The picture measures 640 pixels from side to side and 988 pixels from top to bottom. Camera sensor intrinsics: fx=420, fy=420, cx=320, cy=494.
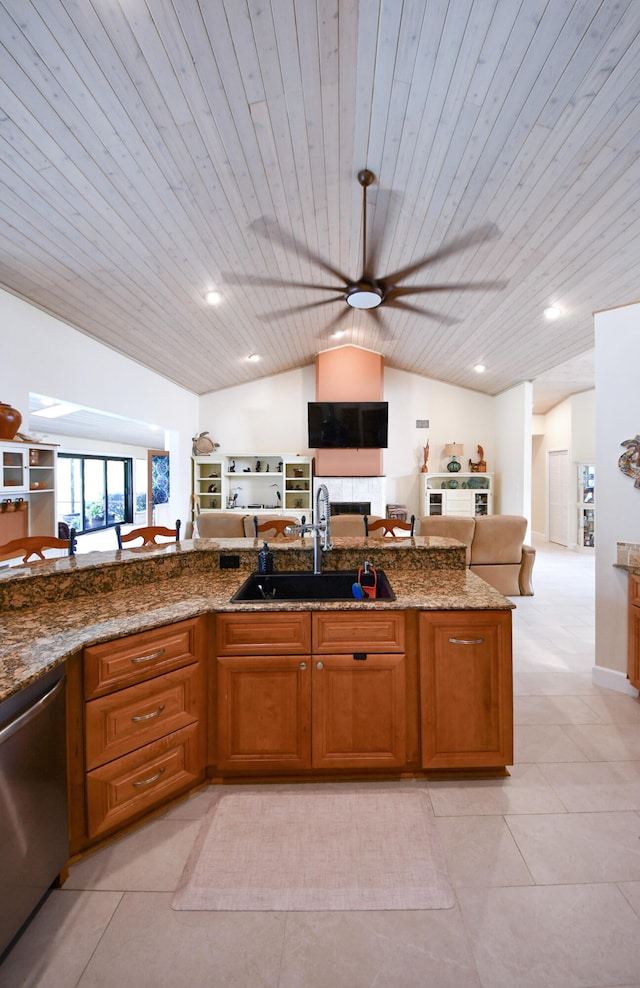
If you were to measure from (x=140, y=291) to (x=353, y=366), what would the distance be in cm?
422

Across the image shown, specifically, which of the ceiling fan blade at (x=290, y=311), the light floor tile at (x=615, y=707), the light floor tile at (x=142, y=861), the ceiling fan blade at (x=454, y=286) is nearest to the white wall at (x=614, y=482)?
the light floor tile at (x=615, y=707)

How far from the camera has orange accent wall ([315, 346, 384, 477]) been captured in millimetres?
7348

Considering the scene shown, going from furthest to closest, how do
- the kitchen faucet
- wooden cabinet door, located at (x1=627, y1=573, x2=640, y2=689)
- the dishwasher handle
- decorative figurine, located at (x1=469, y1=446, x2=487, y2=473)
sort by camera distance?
1. decorative figurine, located at (x1=469, y1=446, x2=487, y2=473)
2. wooden cabinet door, located at (x1=627, y1=573, x2=640, y2=689)
3. the kitchen faucet
4. the dishwasher handle

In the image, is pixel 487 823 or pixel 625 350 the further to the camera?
pixel 625 350

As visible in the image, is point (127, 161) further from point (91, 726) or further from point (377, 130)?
point (91, 726)

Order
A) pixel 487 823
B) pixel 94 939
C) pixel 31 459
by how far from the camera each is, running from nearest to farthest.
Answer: pixel 94 939, pixel 487 823, pixel 31 459

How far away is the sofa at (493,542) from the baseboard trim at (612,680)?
1.93 metres

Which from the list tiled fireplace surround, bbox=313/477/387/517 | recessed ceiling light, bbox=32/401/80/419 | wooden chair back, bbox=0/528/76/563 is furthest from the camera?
tiled fireplace surround, bbox=313/477/387/517

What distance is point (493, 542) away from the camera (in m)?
4.73

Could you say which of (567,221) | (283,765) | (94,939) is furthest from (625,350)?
(94,939)

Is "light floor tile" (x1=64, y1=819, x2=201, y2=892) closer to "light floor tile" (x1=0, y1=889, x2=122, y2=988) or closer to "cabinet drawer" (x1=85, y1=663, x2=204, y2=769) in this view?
"light floor tile" (x1=0, y1=889, x2=122, y2=988)

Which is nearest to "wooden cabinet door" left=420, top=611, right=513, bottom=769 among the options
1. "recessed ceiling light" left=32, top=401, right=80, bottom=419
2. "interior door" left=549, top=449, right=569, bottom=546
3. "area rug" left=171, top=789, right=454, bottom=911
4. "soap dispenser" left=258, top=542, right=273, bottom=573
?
"area rug" left=171, top=789, right=454, bottom=911

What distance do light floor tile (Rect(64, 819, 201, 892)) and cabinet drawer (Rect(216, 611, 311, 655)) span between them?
69 cm

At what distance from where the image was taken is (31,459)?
352cm
